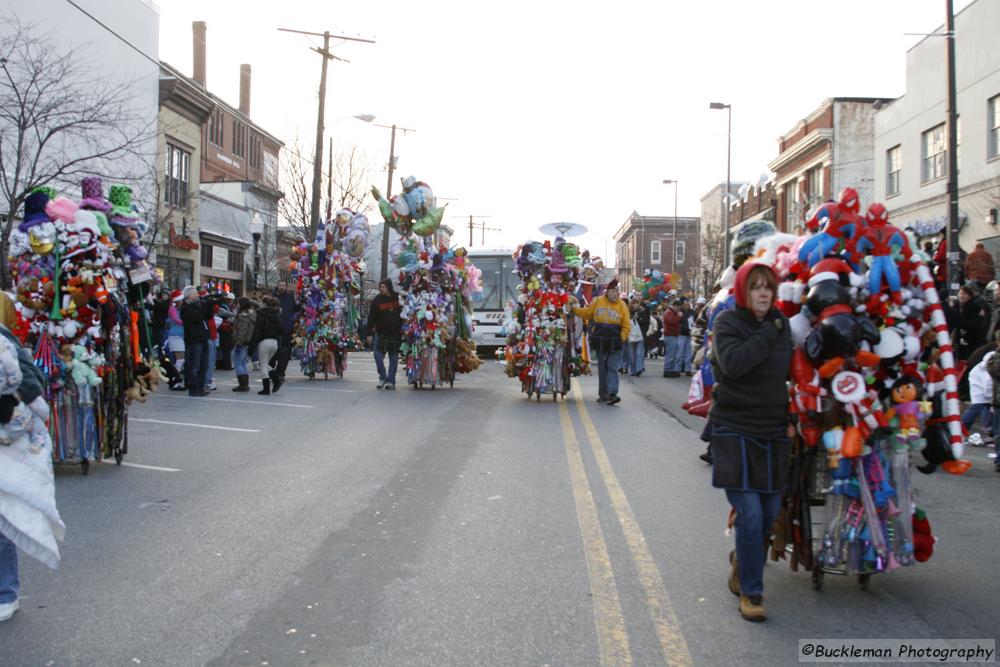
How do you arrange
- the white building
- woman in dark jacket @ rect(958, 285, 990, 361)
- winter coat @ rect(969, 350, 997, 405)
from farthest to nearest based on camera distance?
the white building < woman in dark jacket @ rect(958, 285, 990, 361) < winter coat @ rect(969, 350, 997, 405)

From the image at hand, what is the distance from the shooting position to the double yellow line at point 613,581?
4283mm

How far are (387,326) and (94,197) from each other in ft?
28.1

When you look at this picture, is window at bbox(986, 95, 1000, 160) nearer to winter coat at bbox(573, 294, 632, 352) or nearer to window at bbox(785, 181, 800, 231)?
winter coat at bbox(573, 294, 632, 352)

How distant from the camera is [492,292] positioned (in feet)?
87.5

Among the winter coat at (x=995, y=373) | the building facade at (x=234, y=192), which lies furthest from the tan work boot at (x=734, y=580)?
the building facade at (x=234, y=192)

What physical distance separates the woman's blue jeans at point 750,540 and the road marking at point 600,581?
0.66 m

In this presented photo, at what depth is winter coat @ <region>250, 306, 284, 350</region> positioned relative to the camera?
15.7 m

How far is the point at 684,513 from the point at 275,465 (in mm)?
3947

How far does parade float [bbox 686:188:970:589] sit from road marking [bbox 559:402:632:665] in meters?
1.00

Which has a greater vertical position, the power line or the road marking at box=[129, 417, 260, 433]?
the power line

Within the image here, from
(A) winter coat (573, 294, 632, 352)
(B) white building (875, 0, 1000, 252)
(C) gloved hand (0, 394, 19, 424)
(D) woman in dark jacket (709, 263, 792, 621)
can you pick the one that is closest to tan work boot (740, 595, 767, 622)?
(D) woman in dark jacket (709, 263, 792, 621)

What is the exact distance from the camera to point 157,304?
621 inches

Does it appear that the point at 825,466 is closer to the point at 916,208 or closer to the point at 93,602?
the point at 93,602

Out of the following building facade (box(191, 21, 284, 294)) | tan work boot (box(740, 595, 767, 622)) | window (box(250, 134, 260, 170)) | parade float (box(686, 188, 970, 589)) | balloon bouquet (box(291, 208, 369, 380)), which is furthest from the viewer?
window (box(250, 134, 260, 170))
